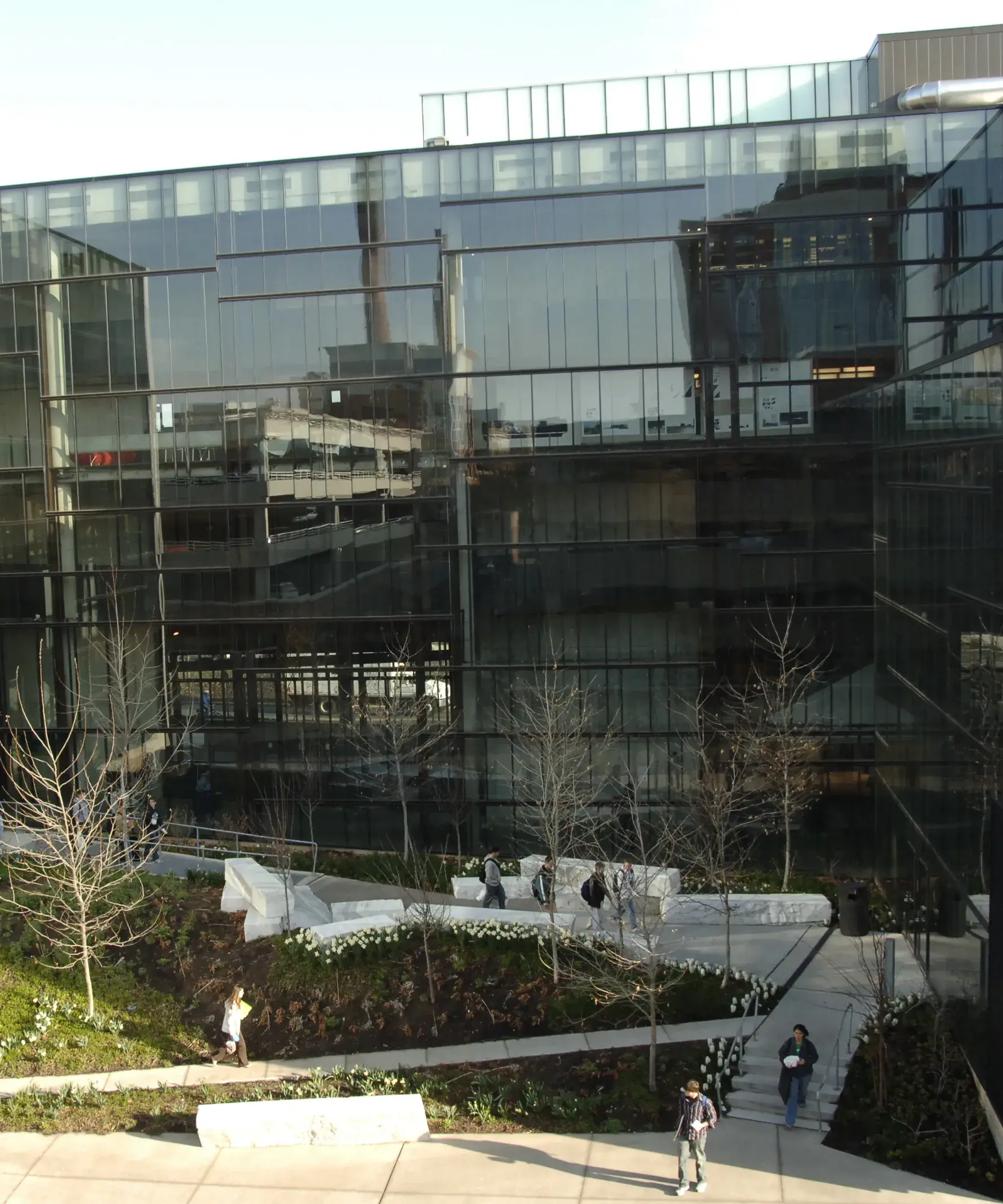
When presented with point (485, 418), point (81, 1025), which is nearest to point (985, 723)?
point (81, 1025)

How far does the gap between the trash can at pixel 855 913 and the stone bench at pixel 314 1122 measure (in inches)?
385

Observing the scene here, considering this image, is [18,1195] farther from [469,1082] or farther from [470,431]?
[470,431]

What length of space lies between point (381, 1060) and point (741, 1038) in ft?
17.5

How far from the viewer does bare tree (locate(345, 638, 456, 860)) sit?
97.5 feet

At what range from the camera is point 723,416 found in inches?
1105

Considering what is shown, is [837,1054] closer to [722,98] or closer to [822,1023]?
[822,1023]

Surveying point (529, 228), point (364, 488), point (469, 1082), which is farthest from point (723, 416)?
point (469, 1082)

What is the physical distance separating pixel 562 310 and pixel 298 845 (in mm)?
14659

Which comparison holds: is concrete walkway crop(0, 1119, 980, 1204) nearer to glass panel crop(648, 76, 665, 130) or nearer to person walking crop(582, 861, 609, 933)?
person walking crop(582, 861, 609, 933)

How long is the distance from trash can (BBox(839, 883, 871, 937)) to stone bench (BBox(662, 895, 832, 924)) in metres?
1.00

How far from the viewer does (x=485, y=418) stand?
28.9 meters

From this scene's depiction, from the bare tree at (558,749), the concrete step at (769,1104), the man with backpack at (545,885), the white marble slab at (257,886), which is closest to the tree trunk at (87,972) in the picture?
the white marble slab at (257,886)

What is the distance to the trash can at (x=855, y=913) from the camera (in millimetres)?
22000

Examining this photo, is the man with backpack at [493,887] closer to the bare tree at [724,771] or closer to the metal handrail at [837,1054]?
the bare tree at [724,771]
